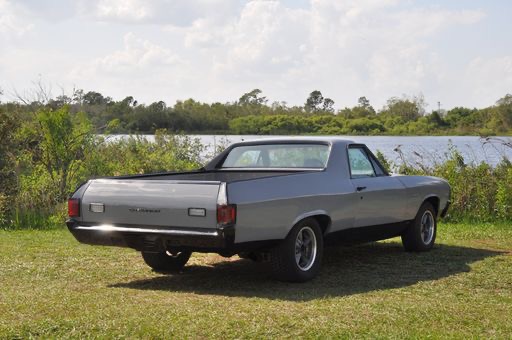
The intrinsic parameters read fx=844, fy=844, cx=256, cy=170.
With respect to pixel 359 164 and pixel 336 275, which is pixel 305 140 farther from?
pixel 336 275

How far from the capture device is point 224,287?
9.19m

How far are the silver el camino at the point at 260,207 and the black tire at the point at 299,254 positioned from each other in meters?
0.01

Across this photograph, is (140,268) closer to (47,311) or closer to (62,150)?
(47,311)

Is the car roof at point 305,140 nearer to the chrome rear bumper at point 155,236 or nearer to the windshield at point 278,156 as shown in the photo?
the windshield at point 278,156

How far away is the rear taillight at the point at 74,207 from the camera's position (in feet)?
30.4

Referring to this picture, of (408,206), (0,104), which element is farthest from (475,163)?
(0,104)

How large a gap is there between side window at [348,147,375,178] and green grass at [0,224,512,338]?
1.17 meters

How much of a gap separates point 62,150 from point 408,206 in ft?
33.8

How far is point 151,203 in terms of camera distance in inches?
345

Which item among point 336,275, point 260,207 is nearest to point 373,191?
point 336,275

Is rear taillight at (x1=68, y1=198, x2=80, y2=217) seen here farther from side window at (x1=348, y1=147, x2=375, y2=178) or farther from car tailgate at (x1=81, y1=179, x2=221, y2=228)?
side window at (x1=348, y1=147, x2=375, y2=178)

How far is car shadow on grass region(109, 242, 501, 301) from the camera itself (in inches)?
352

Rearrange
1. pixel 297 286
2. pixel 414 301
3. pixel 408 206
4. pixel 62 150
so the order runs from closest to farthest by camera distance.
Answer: pixel 414 301 < pixel 297 286 < pixel 408 206 < pixel 62 150

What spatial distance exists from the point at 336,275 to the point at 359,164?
1500 mm
